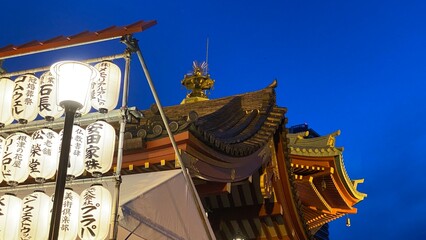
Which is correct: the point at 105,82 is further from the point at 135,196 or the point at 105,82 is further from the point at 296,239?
the point at 296,239

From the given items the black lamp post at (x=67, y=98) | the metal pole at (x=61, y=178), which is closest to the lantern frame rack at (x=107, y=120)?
the black lamp post at (x=67, y=98)

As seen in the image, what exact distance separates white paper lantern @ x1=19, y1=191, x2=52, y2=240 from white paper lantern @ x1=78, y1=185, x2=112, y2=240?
1.66 ft

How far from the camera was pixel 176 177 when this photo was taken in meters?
5.97

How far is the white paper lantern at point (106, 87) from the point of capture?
224 inches

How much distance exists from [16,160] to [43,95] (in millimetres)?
807

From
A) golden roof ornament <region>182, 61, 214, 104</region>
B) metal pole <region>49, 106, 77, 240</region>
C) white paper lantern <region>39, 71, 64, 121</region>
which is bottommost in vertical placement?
metal pole <region>49, 106, 77, 240</region>

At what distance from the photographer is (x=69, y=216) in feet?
17.5

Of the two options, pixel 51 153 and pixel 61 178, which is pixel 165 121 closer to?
pixel 51 153

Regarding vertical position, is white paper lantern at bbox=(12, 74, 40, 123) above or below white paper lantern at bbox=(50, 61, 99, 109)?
above

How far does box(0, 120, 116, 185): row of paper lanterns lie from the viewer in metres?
5.45

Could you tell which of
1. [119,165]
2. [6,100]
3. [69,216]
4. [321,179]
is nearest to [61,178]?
[119,165]

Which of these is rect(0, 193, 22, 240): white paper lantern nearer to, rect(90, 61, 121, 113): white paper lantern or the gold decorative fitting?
rect(90, 61, 121, 113): white paper lantern

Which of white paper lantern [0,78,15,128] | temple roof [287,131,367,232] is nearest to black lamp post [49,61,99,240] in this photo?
white paper lantern [0,78,15,128]

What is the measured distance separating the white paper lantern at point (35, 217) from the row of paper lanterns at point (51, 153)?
0.73ft
